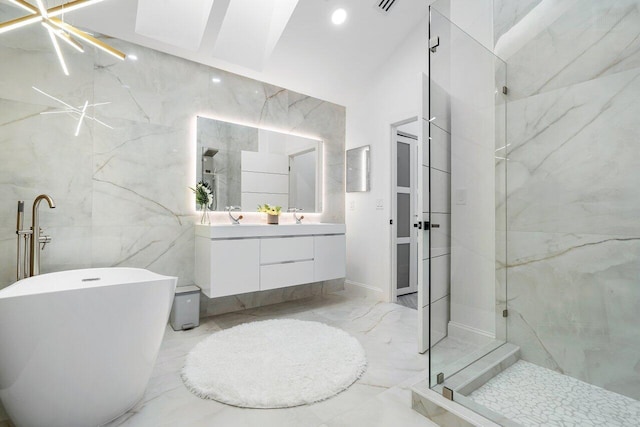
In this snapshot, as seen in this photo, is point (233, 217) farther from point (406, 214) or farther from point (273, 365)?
point (406, 214)

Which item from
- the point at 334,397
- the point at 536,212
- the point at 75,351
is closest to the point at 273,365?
the point at 334,397

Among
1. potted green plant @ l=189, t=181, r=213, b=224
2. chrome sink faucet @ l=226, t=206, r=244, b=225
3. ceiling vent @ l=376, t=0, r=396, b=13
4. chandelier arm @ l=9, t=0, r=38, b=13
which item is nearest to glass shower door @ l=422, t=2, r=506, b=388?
ceiling vent @ l=376, t=0, r=396, b=13

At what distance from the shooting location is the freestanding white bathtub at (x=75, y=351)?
1.24 m

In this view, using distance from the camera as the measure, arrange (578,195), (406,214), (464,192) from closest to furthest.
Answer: (578,195), (464,192), (406,214)

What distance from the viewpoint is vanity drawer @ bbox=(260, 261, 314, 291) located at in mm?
2879

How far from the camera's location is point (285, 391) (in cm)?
168

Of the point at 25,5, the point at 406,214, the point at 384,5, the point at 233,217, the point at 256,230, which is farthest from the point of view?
the point at 406,214

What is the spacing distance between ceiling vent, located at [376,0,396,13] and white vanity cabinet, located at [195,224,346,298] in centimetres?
226

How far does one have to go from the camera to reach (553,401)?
5.07 ft

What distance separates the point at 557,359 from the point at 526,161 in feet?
4.08

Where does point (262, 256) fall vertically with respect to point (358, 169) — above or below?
below

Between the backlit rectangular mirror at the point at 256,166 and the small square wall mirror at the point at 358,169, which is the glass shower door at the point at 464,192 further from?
the backlit rectangular mirror at the point at 256,166

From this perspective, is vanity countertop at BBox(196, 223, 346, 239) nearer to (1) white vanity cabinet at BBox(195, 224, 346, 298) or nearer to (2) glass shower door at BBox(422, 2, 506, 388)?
(1) white vanity cabinet at BBox(195, 224, 346, 298)

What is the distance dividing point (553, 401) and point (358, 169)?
9.43 ft
